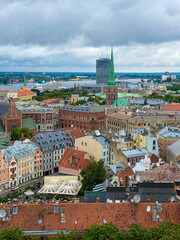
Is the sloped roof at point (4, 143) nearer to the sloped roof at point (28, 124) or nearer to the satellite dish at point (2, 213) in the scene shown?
the sloped roof at point (28, 124)

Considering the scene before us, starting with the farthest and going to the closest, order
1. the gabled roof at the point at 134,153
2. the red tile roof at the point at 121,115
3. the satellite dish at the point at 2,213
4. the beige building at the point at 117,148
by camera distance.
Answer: the red tile roof at the point at 121,115 → the beige building at the point at 117,148 → the gabled roof at the point at 134,153 → the satellite dish at the point at 2,213

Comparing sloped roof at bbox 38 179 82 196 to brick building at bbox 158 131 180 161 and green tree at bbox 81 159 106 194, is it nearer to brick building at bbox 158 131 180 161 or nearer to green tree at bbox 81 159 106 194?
green tree at bbox 81 159 106 194

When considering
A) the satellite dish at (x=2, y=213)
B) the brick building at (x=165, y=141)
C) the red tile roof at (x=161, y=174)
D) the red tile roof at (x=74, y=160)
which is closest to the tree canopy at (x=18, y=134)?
the red tile roof at (x=74, y=160)

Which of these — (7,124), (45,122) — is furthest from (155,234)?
(45,122)

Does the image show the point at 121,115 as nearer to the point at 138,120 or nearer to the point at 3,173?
the point at 138,120

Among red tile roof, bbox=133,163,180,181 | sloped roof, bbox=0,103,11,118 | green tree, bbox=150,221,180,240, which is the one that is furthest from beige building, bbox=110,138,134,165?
sloped roof, bbox=0,103,11,118

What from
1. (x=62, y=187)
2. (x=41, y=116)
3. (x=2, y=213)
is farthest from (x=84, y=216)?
(x=41, y=116)
